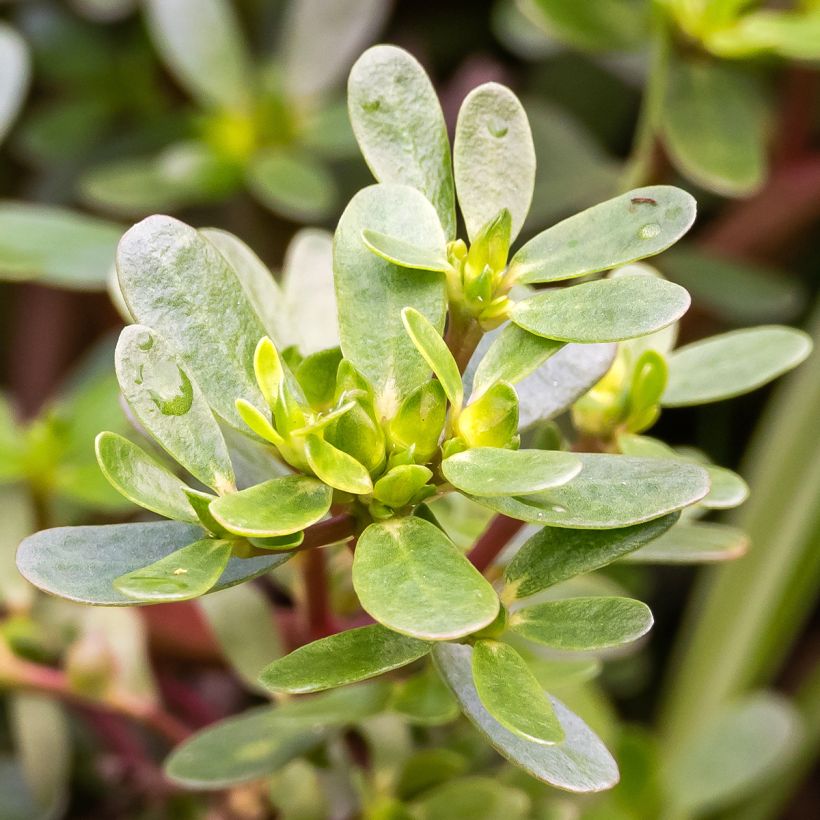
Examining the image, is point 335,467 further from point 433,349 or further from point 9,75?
point 9,75

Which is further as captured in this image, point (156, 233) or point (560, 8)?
point (560, 8)

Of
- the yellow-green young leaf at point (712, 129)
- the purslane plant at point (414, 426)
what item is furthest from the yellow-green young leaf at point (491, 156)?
the yellow-green young leaf at point (712, 129)

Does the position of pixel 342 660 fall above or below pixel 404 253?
below

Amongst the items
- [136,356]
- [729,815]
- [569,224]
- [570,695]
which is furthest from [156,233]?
[729,815]

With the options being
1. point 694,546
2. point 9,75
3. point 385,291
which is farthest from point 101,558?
point 9,75

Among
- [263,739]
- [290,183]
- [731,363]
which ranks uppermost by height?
[731,363]

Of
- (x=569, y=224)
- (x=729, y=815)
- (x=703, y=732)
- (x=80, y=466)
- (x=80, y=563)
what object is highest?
(x=569, y=224)

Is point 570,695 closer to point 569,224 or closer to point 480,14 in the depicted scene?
point 569,224
